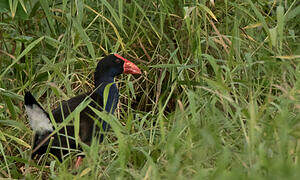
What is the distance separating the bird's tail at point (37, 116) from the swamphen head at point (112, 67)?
60cm

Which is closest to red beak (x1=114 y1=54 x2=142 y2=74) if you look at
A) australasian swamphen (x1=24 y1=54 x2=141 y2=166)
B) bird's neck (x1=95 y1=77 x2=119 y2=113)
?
australasian swamphen (x1=24 y1=54 x2=141 y2=166)

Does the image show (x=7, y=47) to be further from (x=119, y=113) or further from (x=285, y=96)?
(x=285, y=96)

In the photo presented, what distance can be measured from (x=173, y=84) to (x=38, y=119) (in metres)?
0.73

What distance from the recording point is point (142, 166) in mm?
2453

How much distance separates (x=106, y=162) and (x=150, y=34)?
1.19 m

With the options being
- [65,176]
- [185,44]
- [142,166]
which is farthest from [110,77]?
[65,176]

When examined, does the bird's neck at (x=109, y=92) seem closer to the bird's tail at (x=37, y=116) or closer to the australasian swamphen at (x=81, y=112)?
the australasian swamphen at (x=81, y=112)

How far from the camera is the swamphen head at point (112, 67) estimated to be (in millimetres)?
3346

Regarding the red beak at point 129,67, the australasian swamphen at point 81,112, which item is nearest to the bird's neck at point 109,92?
the australasian swamphen at point 81,112

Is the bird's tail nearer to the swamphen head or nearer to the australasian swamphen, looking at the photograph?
the australasian swamphen

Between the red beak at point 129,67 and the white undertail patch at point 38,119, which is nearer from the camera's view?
the white undertail patch at point 38,119

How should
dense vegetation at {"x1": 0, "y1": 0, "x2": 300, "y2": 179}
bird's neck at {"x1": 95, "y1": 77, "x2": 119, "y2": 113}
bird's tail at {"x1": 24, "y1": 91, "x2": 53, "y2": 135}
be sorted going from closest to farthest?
dense vegetation at {"x1": 0, "y1": 0, "x2": 300, "y2": 179} < bird's tail at {"x1": 24, "y1": 91, "x2": 53, "y2": 135} < bird's neck at {"x1": 95, "y1": 77, "x2": 119, "y2": 113}

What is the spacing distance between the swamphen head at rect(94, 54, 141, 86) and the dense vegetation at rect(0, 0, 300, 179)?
0.07 meters

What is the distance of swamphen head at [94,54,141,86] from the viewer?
335cm
